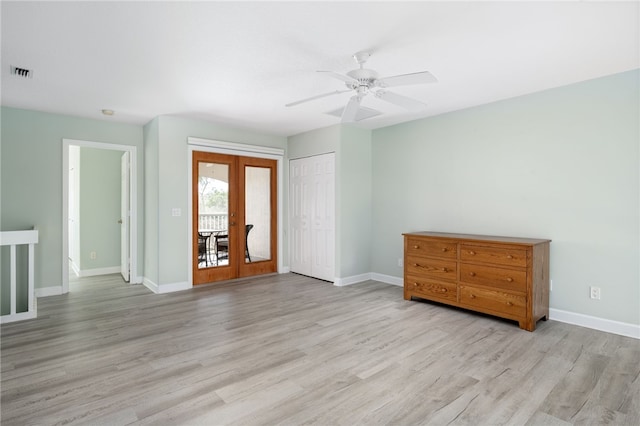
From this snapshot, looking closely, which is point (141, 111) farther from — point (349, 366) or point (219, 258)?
point (349, 366)

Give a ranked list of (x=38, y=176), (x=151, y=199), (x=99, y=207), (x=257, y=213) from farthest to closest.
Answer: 1. (x=99, y=207)
2. (x=257, y=213)
3. (x=151, y=199)
4. (x=38, y=176)

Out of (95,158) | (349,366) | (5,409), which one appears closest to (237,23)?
(349,366)

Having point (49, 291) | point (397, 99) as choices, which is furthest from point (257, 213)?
point (397, 99)

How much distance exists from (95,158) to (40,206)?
186cm

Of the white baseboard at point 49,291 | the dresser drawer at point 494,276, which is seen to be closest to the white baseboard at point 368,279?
the dresser drawer at point 494,276

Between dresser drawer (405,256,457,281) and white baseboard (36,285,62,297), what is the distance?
186 inches

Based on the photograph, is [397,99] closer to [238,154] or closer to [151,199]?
[238,154]

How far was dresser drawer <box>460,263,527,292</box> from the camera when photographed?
3314 millimetres

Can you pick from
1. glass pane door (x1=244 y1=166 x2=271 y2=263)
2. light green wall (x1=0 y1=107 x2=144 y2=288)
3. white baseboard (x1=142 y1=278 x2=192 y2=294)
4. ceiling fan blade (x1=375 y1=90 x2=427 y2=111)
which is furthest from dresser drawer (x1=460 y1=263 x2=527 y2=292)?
light green wall (x1=0 y1=107 x2=144 y2=288)

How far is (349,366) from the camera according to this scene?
2.57m

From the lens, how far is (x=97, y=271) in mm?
6020

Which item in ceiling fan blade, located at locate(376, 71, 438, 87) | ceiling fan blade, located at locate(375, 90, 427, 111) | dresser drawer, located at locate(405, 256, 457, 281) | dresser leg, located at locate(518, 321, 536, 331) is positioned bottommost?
dresser leg, located at locate(518, 321, 536, 331)

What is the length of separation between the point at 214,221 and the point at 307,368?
3.37 meters

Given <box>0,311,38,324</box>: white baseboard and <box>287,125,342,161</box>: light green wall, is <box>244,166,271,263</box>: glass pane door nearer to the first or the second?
<box>287,125,342,161</box>: light green wall
